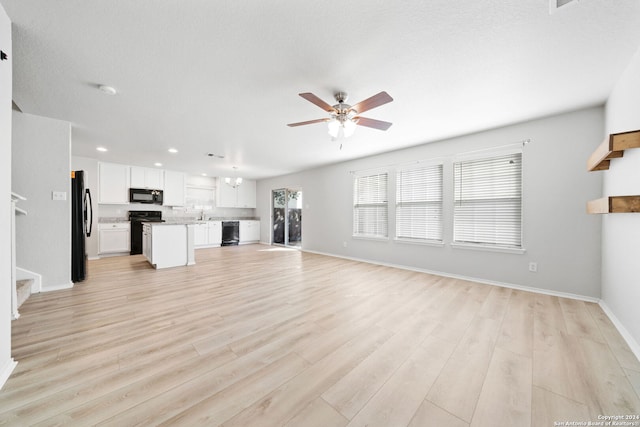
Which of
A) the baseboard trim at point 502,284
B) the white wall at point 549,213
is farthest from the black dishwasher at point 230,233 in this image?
the white wall at point 549,213

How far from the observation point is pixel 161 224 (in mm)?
4570

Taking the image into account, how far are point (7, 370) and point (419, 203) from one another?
16.6 feet

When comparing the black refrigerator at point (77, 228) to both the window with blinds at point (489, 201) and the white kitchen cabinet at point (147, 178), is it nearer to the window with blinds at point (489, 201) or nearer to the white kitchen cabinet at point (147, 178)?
the white kitchen cabinet at point (147, 178)

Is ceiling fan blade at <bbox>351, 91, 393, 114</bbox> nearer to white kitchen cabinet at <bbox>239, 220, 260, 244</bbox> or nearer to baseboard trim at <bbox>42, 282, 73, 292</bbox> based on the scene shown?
baseboard trim at <bbox>42, 282, 73, 292</bbox>

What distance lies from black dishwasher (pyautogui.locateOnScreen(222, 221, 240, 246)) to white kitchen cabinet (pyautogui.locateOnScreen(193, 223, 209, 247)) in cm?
54

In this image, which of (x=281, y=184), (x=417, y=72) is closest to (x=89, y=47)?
(x=417, y=72)

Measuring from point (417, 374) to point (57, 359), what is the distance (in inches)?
101

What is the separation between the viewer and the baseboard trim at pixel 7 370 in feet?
4.67

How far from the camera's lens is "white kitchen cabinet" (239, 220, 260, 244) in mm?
8375

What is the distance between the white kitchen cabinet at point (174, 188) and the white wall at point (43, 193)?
3683 millimetres

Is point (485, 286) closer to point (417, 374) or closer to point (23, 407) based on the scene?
point (417, 374)

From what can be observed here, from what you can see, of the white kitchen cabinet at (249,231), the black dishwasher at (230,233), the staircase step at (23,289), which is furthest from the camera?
the white kitchen cabinet at (249,231)

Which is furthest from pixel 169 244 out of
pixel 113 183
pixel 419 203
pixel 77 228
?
pixel 419 203

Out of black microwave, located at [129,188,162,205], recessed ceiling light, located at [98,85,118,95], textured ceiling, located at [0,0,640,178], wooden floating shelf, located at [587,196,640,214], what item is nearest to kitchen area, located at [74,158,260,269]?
black microwave, located at [129,188,162,205]
